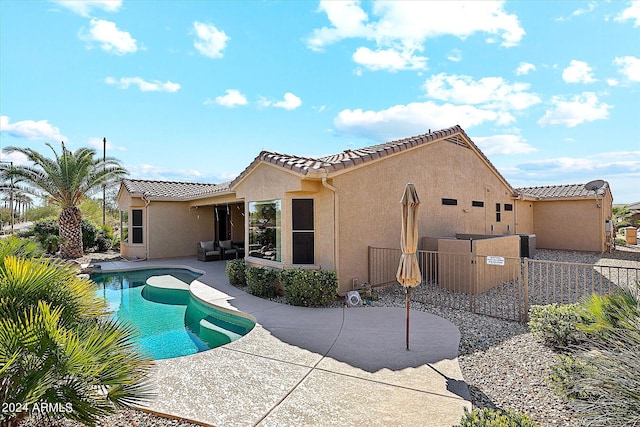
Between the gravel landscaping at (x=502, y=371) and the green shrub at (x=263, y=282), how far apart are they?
4676mm

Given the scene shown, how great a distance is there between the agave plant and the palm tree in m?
21.3

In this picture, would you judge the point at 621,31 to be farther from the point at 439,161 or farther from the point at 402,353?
the point at 402,353

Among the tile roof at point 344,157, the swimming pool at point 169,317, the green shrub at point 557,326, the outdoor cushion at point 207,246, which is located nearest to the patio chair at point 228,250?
the outdoor cushion at point 207,246

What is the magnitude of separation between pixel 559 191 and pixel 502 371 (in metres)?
23.1

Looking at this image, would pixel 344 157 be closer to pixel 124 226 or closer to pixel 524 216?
pixel 124 226

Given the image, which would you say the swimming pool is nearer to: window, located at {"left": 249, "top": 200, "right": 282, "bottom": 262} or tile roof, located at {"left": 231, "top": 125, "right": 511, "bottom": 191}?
→ window, located at {"left": 249, "top": 200, "right": 282, "bottom": 262}

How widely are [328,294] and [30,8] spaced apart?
484 inches

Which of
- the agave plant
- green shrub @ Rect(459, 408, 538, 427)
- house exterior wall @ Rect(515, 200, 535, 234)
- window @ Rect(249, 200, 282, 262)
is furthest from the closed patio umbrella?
house exterior wall @ Rect(515, 200, 535, 234)

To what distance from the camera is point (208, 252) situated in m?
19.2

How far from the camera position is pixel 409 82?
1538 cm

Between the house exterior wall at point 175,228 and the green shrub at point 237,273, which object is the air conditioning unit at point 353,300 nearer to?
the green shrub at point 237,273

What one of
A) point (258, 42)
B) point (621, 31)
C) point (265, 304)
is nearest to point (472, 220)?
point (621, 31)

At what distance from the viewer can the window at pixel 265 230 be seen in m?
11.2

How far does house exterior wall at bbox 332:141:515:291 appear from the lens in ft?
34.3
